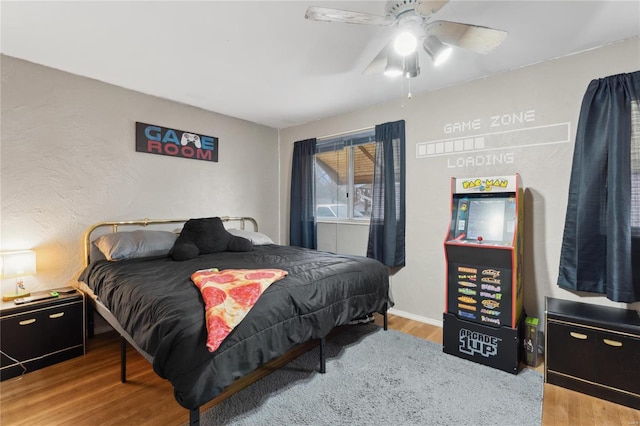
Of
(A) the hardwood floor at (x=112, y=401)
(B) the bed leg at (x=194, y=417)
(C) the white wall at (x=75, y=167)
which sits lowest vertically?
(A) the hardwood floor at (x=112, y=401)

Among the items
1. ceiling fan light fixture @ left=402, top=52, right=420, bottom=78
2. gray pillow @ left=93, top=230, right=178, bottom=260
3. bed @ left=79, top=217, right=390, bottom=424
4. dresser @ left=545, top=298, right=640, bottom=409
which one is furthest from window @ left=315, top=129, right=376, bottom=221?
dresser @ left=545, top=298, right=640, bottom=409

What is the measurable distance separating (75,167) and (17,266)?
1.02 metres

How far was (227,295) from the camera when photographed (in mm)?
1738

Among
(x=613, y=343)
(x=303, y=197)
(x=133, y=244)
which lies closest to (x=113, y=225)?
(x=133, y=244)

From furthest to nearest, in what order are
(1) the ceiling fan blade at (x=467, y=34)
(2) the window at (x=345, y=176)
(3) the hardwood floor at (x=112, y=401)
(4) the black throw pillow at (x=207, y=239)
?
(2) the window at (x=345, y=176)
(4) the black throw pillow at (x=207, y=239)
(3) the hardwood floor at (x=112, y=401)
(1) the ceiling fan blade at (x=467, y=34)

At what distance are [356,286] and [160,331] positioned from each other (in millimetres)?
1572

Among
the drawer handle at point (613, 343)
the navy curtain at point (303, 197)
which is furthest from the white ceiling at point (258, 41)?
the drawer handle at point (613, 343)

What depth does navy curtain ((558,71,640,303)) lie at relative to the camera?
2.23 metres

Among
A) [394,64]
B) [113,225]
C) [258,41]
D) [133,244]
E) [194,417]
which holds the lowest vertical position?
[194,417]

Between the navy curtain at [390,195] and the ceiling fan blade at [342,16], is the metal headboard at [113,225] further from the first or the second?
the ceiling fan blade at [342,16]

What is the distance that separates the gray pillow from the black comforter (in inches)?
4.4

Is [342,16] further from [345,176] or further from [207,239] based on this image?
[345,176]

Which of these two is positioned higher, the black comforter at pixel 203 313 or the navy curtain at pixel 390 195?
the navy curtain at pixel 390 195

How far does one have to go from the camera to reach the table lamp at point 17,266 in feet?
7.88
